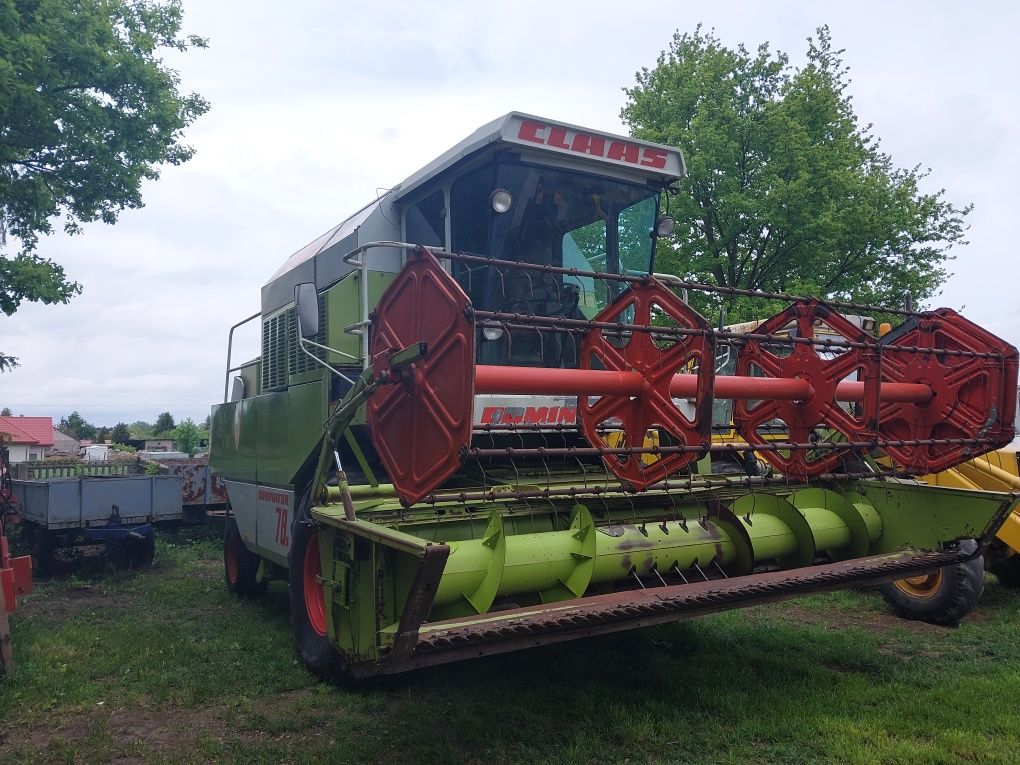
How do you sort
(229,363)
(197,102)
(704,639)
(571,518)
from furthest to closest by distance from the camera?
(197,102)
(229,363)
(704,639)
(571,518)

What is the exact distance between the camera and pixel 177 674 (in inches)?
203

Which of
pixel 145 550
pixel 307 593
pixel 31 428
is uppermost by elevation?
pixel 31 428

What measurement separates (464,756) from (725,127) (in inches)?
641

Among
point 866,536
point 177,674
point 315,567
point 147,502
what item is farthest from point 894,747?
point 147,502

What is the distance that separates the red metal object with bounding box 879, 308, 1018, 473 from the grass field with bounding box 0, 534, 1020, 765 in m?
1.38

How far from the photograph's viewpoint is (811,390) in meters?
4.44

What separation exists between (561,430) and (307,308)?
5.84ft

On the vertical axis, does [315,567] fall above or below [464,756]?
above

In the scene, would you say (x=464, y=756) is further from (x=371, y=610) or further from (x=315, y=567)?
(x=315, y=567)

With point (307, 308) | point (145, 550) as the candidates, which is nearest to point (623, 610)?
point (307, 308)

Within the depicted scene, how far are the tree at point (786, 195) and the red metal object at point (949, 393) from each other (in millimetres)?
10830

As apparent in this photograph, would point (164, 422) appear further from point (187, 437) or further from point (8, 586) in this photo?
point (8, 586)

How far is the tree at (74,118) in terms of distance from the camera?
10102 mm

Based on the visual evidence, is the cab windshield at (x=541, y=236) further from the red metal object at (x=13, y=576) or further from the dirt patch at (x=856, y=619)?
the red metal object at (x=13, y=576)
